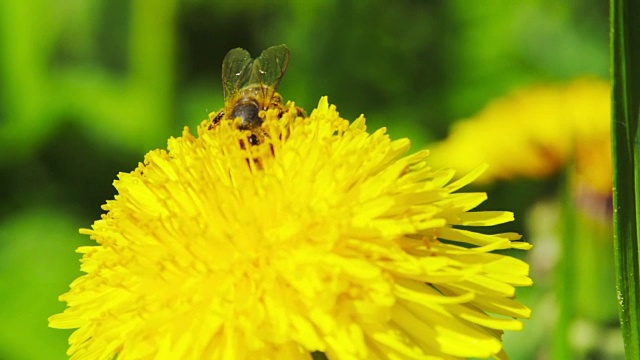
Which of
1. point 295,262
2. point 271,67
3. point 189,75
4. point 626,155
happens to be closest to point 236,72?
point 271,67

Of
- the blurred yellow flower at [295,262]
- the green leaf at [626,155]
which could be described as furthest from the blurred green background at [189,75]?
the green leaf at [626,155]

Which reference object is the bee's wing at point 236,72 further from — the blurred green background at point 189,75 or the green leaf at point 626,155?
the blurred green background at point 189,75

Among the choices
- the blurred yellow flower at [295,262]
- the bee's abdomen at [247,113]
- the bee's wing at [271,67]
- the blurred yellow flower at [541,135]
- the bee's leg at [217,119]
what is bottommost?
the blurred yellow flower at [295,262]

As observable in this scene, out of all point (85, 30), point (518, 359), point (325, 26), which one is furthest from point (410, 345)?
point (85, 30)

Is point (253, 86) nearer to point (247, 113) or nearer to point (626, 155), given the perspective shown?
point (247, 113)

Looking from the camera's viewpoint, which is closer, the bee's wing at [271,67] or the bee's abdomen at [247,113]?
the bee's abdomen at [247,113]
